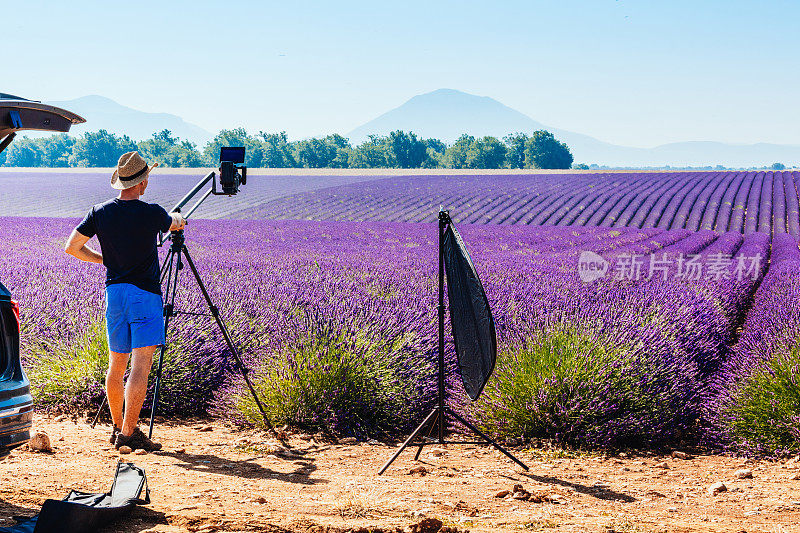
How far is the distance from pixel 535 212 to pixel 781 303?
51.8 ft

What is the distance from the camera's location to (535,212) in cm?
2298

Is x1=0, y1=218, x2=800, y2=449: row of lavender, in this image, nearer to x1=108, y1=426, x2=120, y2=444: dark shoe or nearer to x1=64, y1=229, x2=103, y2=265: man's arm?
x1=108, y1=426, x2=120, y2=444: dark shoe

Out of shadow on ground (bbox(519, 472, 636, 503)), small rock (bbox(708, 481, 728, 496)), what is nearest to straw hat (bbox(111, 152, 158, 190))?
shadow on ground (bbox(519, 472, 636, 503))

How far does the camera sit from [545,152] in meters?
104

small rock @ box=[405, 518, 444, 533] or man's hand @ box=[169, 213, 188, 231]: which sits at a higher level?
man's hand @ box=[169, 213, 188, 231]

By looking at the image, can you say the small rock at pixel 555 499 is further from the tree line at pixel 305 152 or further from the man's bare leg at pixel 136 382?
the tree line at pixel 305 152

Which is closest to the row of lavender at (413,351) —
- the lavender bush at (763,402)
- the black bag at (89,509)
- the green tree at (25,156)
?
the lavender bush at (763,402)

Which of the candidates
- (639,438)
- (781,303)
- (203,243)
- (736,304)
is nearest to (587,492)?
(639,438)

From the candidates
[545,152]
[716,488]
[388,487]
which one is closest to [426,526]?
[388,487]

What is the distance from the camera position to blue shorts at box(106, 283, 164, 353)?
4.13 meters

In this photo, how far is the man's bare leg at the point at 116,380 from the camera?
4246mm

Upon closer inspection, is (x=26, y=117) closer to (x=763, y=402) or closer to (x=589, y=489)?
(x=589, y=489)

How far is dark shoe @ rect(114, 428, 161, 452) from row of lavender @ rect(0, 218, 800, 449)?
0.69m

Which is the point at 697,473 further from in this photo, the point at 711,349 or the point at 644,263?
the point at 644,263
